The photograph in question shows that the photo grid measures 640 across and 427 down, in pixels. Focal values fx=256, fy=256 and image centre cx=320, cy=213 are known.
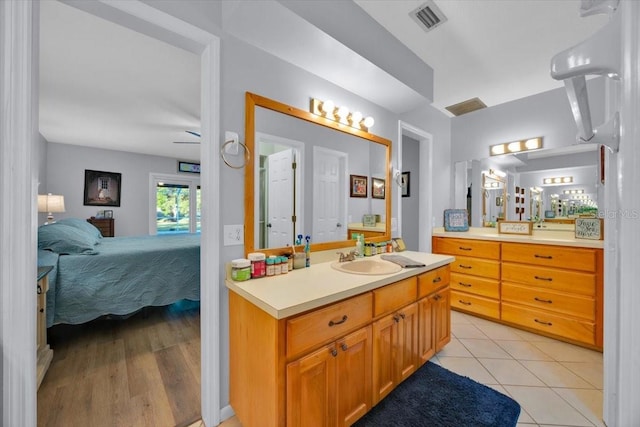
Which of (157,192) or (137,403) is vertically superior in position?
(157,192)

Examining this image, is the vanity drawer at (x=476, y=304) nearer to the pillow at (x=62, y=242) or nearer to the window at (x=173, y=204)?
the pillow at (x=62, y=242)

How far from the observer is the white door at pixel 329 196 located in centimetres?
193

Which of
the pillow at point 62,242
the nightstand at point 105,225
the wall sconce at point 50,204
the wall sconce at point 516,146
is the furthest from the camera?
the nightstand at point 105,225

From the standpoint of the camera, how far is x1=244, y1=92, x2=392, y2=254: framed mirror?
1.58 metres

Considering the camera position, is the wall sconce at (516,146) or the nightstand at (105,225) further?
the nightstand at (105,225)

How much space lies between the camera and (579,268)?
220cm

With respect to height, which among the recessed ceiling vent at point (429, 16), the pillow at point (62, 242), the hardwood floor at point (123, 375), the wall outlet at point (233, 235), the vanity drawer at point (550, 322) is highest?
the recessed ceiling vent at point (429, 16)

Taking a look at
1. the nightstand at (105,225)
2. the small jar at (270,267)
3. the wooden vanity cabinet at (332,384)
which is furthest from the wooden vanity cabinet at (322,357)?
the nightstand at (105,225)

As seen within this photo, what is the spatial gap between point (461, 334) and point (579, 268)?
1139 mm

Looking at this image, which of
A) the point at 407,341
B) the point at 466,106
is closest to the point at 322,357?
the point at 407,341

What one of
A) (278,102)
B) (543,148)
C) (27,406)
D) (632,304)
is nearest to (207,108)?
(278,102)

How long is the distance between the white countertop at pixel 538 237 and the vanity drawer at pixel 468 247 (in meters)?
0.06

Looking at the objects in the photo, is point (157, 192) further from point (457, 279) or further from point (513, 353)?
point (513, 353)

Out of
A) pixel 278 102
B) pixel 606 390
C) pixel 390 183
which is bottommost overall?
pixel 606 390
